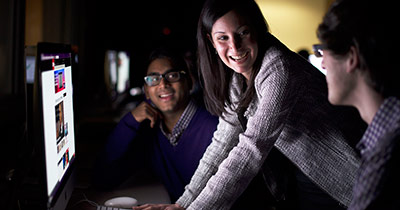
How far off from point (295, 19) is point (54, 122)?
5473 millimetres

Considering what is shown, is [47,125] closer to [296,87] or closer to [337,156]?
[296,87]

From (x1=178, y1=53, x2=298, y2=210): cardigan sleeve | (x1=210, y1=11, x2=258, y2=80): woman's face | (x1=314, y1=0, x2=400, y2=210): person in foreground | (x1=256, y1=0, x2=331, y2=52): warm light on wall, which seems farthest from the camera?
(x1=256, y1=0, x2=331, y2=52): warm light on wall

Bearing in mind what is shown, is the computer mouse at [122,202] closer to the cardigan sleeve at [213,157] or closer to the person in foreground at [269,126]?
the person in foreground at [269,126]

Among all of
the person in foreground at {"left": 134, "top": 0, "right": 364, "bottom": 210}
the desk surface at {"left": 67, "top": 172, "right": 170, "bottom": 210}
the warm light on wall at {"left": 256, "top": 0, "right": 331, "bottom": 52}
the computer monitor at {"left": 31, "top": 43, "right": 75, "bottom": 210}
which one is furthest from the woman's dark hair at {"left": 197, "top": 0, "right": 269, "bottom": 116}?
the warm light on wall at {"left": 256, "top": 0, "right": 331, "bottom": 52}

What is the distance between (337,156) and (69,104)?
0.96 metres

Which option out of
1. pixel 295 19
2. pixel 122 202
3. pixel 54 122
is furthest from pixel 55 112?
pixel 295 19

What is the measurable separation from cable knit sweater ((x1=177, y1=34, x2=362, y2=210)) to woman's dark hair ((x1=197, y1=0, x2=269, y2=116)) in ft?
0.23

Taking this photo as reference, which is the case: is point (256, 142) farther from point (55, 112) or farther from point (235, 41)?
point (55, 112)

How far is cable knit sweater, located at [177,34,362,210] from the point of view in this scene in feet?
4.11

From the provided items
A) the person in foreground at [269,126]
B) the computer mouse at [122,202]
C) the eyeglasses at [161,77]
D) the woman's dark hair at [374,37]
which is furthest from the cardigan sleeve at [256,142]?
the eyeglasses at [161,77]

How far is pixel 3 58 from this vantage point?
3016 millimetres

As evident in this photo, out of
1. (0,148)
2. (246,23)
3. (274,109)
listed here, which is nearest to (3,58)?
(0,148)

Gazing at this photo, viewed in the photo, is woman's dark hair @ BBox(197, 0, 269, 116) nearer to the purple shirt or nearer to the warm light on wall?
the purple shirt

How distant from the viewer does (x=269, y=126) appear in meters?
1.25
